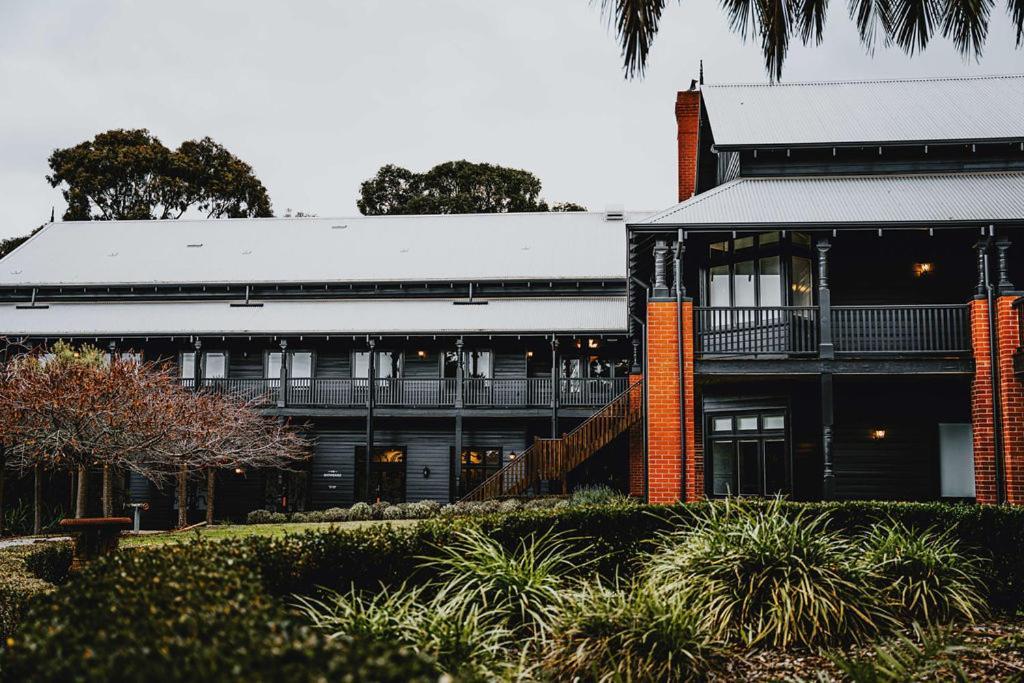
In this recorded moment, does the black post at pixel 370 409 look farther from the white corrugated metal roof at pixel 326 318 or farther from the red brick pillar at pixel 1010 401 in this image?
the red brick pillar at pixel 1010 401

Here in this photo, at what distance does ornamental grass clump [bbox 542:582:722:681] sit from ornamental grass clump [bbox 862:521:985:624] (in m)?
2.34

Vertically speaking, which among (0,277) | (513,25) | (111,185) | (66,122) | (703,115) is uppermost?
(66,122)

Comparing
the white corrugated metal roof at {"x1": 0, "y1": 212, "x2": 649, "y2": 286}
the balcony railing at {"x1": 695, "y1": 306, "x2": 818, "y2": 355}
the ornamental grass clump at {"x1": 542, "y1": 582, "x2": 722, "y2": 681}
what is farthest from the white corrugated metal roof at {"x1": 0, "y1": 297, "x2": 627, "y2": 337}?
the ornamental grass clump at {"x1": 542, "y1": 582, "x2": 722, "y2": 681}

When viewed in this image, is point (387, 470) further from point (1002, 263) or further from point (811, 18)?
point (811, 18)

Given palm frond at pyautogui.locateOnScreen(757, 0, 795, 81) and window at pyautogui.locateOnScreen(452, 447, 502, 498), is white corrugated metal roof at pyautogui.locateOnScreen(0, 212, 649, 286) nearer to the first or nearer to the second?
window at pyautogui.locateOnScreen(452, 447, 502, 498)

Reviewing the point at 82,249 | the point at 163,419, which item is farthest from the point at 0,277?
the point at 163,419

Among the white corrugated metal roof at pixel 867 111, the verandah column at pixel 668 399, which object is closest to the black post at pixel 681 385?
the verandah column at pixel 668 399

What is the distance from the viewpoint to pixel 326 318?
98.0 feet

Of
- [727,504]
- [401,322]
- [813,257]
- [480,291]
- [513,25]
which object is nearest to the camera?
[513,25]

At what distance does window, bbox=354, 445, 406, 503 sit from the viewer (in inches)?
1182

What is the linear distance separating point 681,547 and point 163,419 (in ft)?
45.9

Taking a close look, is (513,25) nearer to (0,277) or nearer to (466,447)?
(466,447)

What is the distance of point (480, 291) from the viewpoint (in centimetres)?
3147

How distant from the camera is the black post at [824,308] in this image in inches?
652
